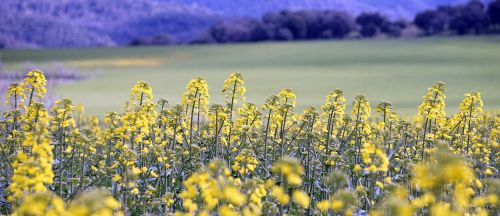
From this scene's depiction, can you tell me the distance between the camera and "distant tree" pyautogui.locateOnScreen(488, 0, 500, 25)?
215 ft

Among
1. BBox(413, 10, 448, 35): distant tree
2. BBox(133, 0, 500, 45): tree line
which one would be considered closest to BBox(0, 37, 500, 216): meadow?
BBox(133, 0, 500, 45): tree line

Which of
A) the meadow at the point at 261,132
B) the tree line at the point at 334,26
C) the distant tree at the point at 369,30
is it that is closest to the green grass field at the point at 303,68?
the meadow at the point at 261,132

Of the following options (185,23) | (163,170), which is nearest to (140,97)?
(163,170)

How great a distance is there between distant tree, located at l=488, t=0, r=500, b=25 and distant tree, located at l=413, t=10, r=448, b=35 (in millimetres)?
Answer: 6119

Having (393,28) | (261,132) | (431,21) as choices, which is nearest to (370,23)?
(393,28)

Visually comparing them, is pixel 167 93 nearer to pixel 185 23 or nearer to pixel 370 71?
pixel 370 71

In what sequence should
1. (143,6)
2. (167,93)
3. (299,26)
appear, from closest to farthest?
1. (167,93)
2. (299,26)
3. (143,6)

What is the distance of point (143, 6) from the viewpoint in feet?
429

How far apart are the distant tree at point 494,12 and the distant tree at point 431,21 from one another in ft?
20.1

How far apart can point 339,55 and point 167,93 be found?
72.9 feet

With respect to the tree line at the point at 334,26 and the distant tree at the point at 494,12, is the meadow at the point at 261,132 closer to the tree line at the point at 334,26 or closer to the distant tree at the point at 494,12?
the distant tree at the point at 494,12

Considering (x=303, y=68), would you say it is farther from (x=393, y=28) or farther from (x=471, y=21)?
(x=393, y=28)

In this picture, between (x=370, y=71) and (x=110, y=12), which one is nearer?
(x=370, y=71)

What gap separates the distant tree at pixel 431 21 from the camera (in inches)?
2847
